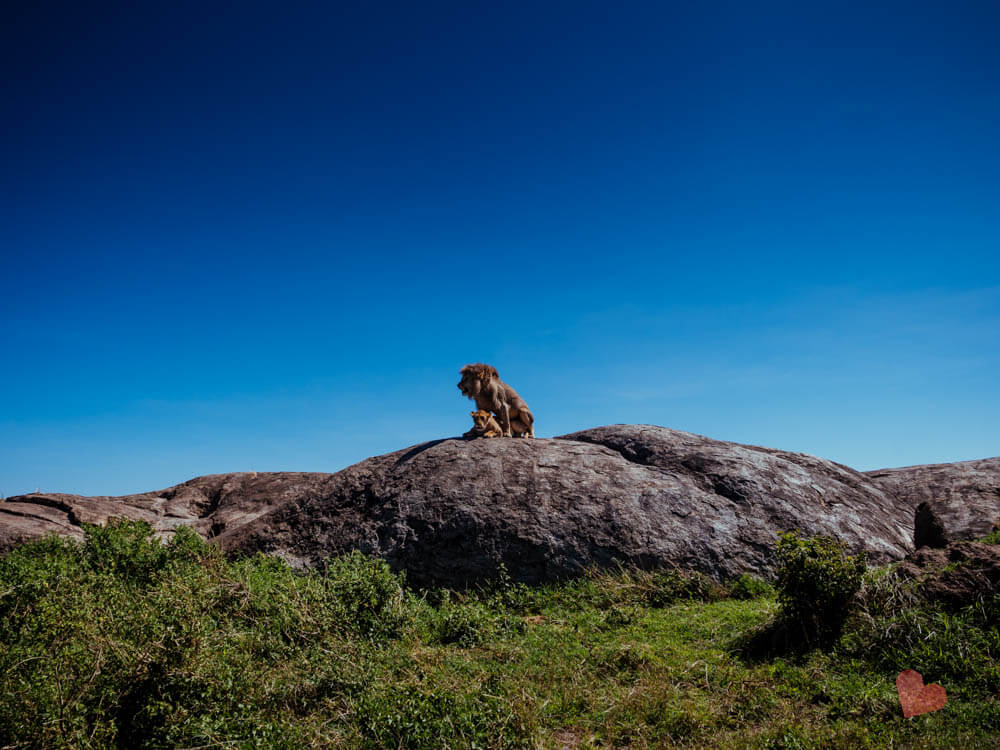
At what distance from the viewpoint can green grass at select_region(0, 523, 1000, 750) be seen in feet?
16.4

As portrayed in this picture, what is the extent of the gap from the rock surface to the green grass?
1721 mm

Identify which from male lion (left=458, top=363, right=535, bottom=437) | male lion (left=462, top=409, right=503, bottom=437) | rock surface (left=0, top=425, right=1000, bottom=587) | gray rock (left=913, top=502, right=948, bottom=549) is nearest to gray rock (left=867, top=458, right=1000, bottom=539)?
rock surface (left=0, top=425, right=1000, bottom=587)

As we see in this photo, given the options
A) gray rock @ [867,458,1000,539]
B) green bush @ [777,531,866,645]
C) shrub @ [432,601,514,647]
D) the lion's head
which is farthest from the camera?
the lion's head

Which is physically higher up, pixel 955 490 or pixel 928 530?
pixel 955 490

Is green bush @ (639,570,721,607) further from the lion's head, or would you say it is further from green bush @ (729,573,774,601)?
the lion's head

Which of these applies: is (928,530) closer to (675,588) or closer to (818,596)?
(675,588)

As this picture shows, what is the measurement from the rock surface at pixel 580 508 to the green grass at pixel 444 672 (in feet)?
5.65

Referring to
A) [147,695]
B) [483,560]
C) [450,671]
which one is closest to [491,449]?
[483,560]

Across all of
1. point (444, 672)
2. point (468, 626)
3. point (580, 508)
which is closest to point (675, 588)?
→ point (580, 508)

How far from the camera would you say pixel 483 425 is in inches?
535

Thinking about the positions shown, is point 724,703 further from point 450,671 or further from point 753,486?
point 753,486

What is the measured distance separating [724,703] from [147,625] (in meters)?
5.80

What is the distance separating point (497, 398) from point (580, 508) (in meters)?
3.75

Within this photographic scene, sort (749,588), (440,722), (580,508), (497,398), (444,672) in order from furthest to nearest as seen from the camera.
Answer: (497,398) → (580,508) → (749,588) → (444,672) → (440,722)
